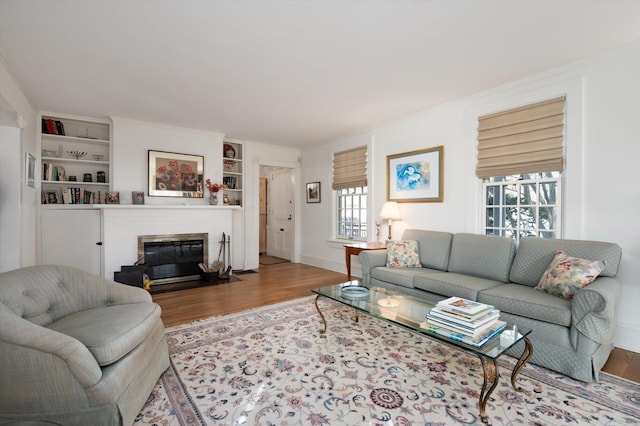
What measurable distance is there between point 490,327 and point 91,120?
5.63 meters

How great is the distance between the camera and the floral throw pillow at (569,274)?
2.27 metres

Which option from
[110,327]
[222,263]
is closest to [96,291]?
[110,327]

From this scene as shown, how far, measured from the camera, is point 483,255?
3.23 m

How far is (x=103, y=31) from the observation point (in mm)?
2342

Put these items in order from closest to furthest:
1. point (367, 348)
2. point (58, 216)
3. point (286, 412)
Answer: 1. point (286, 412)
2. point (367, 348)
3. point (58, 216)

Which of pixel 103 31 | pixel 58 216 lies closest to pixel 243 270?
pixel 58 216

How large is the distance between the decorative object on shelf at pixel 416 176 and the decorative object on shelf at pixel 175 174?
3.25m

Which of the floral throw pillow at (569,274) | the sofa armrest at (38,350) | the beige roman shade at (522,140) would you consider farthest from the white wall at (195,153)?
the floral throw pillow at (569,274)

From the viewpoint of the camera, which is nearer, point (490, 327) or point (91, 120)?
point (490, 327)

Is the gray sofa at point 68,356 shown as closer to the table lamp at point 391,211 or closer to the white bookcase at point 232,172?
the table lamp at point 391,211

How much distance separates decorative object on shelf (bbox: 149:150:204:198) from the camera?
4906 millimetres

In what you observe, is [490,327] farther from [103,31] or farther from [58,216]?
[58,216]

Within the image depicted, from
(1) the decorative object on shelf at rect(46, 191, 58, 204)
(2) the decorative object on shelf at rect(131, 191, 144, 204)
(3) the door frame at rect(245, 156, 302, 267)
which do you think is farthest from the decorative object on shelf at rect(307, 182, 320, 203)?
(1) the decorative object on shelf at rect(46, 191, 58, 204)

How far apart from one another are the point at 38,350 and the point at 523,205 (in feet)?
13.3
